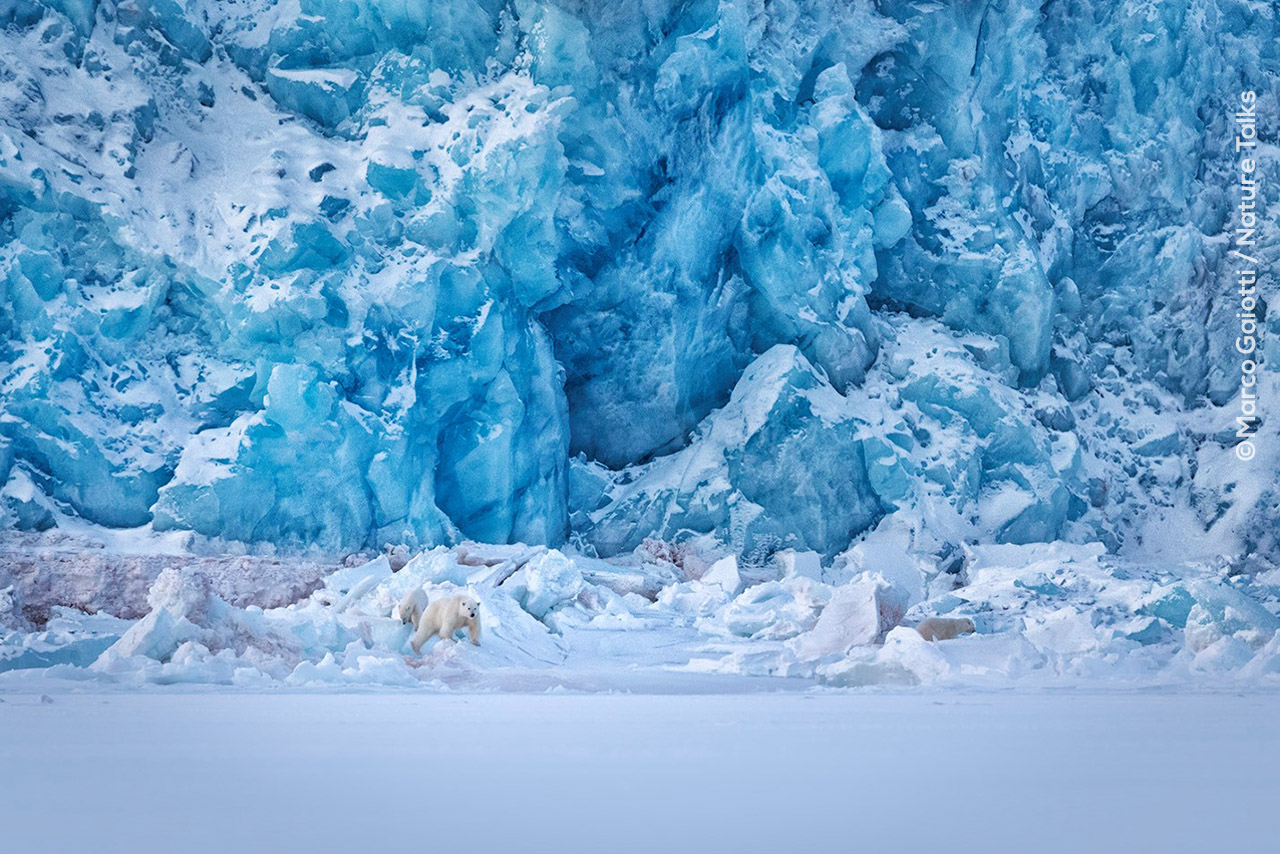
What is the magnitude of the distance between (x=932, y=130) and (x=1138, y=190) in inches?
122

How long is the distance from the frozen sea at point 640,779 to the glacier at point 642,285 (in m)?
3.99

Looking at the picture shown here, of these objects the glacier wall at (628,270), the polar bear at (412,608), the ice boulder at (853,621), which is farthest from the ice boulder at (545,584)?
the glacier wall at (628,270)

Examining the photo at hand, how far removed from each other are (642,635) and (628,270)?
6.27 meters

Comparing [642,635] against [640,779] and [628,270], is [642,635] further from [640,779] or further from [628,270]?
[628,270]

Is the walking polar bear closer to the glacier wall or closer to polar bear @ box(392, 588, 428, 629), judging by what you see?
polar bear @ box(392, 588, 428, 629)

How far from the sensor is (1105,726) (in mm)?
2553

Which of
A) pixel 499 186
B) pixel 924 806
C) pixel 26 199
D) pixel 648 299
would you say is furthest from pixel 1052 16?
pixel 924 806

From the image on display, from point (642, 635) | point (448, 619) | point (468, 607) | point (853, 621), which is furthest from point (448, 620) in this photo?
point (853, 621)

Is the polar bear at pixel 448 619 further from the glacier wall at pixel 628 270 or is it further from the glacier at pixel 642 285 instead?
the glacier wall at pixel 628 270

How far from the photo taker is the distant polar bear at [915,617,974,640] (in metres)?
5.72

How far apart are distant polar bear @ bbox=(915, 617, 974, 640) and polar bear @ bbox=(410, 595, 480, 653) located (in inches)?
85.7

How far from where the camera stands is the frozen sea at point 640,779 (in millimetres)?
1286

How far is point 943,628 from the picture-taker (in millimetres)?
5824

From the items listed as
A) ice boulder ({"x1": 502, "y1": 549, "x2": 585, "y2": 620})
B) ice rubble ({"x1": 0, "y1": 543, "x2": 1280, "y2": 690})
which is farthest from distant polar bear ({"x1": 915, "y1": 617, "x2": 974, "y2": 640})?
ice boulder ({"x1": 502, "y1": 549, "x2": 585, "y2": 620})
